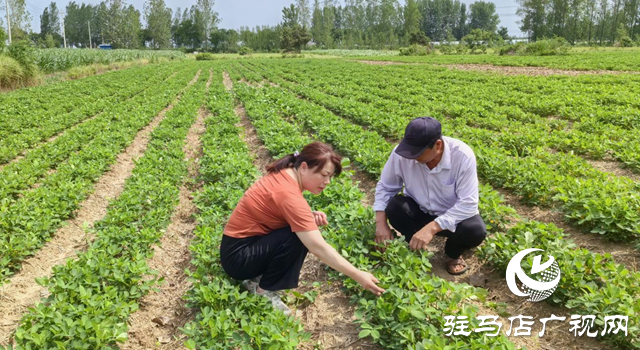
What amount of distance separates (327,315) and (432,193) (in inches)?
57.5

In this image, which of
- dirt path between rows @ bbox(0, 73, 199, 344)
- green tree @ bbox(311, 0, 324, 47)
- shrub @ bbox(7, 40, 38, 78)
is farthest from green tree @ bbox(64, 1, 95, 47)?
dirt path between rows @ bbox(0, 73, 199, 344)

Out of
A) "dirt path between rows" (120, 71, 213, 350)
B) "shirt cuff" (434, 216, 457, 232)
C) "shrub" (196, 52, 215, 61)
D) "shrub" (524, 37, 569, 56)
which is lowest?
"dirt path between rows" (120, 71, 213, 350)

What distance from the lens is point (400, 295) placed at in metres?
3.10

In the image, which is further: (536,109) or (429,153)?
(536,109)

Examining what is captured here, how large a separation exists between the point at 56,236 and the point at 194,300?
2.91 metres

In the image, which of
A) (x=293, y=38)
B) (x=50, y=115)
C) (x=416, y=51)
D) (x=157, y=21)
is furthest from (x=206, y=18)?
(x=50, y=115)

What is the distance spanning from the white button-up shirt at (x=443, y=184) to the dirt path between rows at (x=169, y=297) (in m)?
2.09

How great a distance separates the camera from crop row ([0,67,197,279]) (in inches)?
179

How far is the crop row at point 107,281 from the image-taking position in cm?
292

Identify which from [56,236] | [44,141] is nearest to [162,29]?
[44,141]

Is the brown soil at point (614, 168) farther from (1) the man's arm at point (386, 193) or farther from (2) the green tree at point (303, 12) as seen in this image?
(2) the green tree at point (303, 12)

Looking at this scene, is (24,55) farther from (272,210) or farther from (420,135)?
(420,135)

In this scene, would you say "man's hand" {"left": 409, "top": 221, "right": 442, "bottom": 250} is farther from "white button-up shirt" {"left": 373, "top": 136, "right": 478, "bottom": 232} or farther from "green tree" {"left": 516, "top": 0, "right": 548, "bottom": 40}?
"green tree" {"left": 516, "top": 0, "right": 548, "bottom": 40}

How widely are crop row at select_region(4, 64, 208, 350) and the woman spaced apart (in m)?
0.93
